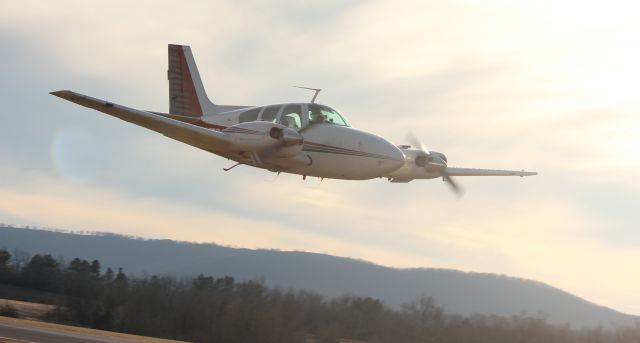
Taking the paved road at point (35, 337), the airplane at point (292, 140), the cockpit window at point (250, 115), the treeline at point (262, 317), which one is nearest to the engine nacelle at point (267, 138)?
the airplane at point (292, 140)

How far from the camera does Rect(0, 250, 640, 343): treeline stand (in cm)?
5441

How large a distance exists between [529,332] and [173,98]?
3040cm

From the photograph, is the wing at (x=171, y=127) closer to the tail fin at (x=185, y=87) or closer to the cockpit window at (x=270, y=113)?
the cockpit window at (x=270, y=113)

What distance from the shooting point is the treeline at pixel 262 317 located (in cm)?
5441

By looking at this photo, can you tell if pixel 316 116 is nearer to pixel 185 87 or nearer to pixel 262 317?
pixel 185 87

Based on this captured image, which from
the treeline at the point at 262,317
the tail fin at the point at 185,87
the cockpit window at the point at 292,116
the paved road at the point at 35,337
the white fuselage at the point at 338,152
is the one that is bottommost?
the paved road at the point at 35,337

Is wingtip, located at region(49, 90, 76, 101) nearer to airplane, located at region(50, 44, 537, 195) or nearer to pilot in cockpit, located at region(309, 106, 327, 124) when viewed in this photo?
airplane, located at region(50, 44, 537, 195)

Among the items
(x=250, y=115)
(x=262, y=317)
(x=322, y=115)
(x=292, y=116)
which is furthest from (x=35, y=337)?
(x=262, y=317)

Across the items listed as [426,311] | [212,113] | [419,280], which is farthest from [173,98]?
[419,280]

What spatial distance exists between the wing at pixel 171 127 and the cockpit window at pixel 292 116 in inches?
80.7

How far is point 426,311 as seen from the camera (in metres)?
60.7

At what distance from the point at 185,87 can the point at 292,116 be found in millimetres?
9347

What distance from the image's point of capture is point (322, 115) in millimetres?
28781

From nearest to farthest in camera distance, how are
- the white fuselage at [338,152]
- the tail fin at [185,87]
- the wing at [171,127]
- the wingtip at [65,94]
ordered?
the wingtip at [65,94] < the wing at [171,127] < the white fuselage at [338,152] < the tail fin at [185,87]
